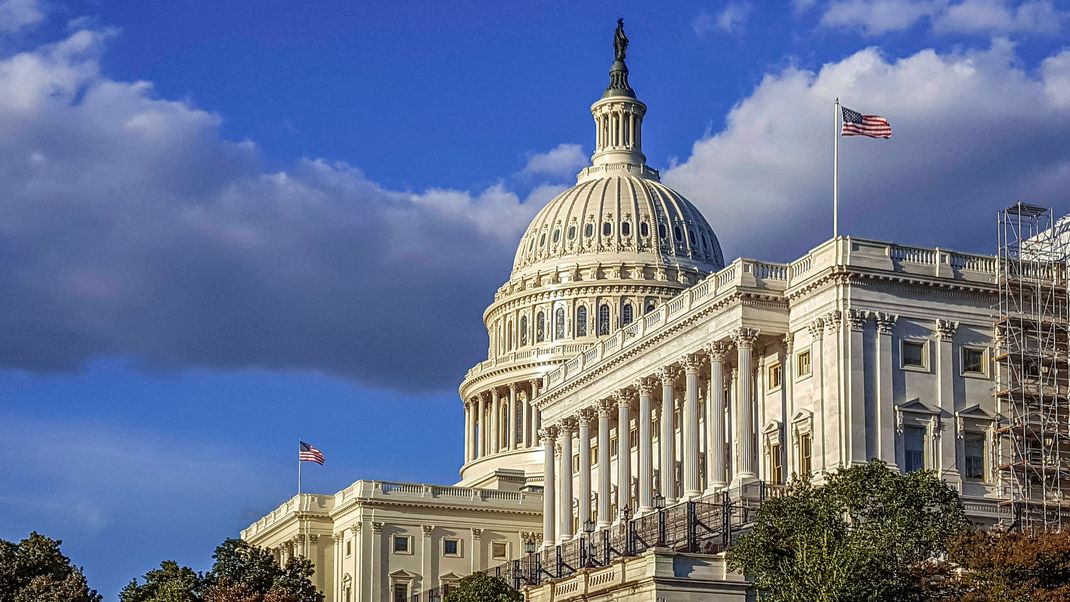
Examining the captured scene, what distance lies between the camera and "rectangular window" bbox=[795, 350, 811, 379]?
10038cm

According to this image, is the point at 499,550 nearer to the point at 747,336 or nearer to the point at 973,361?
the point at 747,336

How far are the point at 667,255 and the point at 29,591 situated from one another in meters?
87.3

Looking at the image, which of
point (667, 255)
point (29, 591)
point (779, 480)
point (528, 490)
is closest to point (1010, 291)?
point (779, 480)

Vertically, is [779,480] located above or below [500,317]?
below

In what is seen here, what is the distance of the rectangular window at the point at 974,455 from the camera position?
3834 inches

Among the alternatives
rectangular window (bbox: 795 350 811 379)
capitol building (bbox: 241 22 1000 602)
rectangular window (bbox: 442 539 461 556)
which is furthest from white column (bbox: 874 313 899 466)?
rectangular window (bbox: 442 539 461 556)

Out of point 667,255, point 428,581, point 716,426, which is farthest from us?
point 667,255

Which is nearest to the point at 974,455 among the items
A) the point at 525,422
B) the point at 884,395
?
the point at 884,395

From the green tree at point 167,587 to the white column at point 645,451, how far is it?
2545cm

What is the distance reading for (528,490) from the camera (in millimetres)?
153500

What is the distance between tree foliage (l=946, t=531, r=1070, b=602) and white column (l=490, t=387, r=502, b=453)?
10120 centimetres

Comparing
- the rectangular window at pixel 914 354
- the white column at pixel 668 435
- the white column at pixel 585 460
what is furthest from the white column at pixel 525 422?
the rectangular window at pixel 914 354

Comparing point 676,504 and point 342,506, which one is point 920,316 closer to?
point 676,504

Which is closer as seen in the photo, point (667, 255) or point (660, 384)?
point (660, 384)
